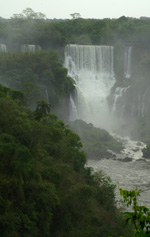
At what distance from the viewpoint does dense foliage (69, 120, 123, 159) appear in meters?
32.8

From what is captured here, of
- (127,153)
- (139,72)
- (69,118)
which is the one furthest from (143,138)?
(139,72)

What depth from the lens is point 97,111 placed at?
159 ft

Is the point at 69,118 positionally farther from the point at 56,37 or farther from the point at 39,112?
the point at 39,112

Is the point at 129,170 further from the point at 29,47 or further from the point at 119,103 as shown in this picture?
the point at 29,47

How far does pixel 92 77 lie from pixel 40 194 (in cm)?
3823

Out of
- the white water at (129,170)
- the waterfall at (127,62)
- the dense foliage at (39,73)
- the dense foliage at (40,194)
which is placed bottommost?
the dense foliage at (40,194)

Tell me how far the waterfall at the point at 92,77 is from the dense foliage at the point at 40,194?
2778 centimetres

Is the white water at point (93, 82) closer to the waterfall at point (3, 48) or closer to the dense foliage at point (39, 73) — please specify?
the dense foliage at point (39, 73)

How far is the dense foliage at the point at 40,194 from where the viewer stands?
40.1 feet

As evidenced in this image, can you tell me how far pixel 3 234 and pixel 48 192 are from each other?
2.93 meters

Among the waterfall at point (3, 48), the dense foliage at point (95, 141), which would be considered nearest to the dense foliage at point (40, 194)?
the dense foliage at point (95, 141)

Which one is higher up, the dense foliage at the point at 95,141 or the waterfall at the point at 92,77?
the waterfall at the point at 92,77

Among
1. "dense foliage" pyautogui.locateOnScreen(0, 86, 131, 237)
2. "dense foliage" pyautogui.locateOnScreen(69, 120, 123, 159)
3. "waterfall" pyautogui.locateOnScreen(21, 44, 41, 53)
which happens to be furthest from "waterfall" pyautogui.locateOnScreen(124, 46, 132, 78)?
"dense foliage" pyautogui.locateOnScreen(0, 86, 131, 237)

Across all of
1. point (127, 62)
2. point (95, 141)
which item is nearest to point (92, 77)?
point (127, 62)
